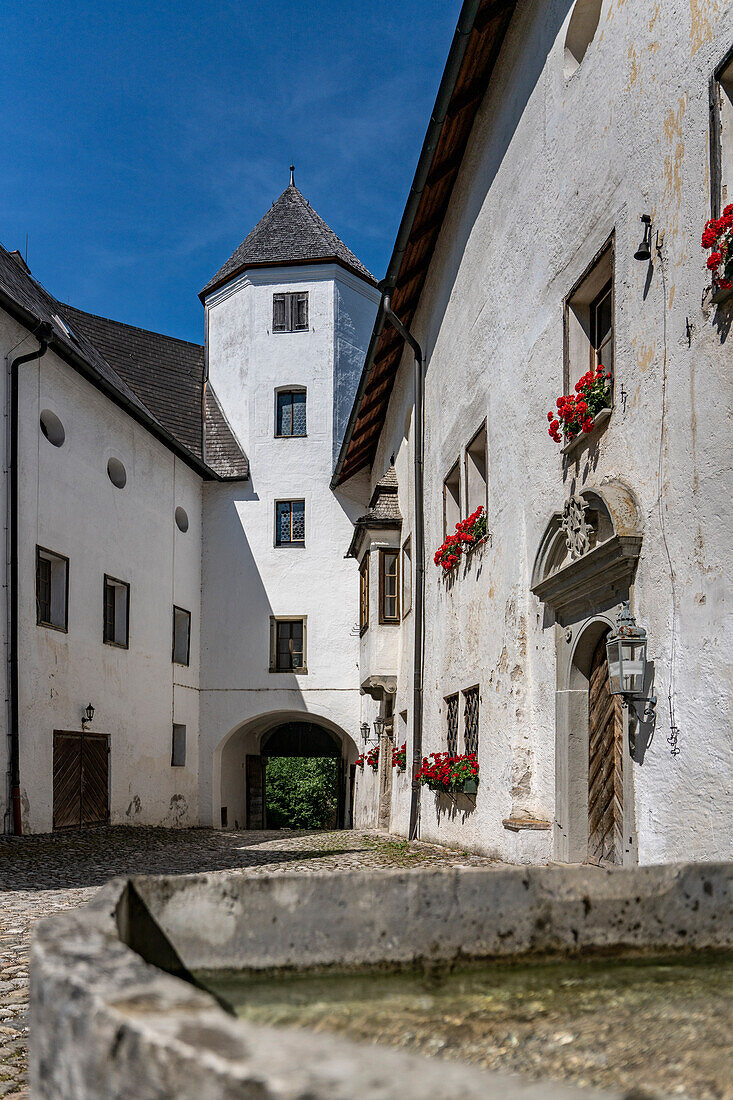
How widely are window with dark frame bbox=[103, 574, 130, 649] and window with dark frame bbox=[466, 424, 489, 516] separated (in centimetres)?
902

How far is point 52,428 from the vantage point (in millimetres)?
17047

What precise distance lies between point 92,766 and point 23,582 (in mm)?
3813

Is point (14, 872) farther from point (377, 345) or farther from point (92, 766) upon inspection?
point (377, 345)

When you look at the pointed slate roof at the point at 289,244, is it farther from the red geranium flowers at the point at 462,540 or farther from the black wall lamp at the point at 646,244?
the black wall lamp at the point at 646,244

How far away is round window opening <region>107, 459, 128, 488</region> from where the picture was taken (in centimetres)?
1938

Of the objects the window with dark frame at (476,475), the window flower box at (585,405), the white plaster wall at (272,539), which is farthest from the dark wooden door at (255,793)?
the window flower box at (585,405)

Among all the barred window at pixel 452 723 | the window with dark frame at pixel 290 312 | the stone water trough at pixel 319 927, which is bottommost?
the barred window at pixel 452 723

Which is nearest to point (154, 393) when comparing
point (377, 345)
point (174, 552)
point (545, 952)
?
point (174, 552)

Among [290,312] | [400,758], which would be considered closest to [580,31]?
[400,758]

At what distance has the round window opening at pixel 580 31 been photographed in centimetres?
799

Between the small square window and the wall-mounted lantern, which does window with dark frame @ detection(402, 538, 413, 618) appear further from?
the wall-mounted lantern

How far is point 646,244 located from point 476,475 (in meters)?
5.48

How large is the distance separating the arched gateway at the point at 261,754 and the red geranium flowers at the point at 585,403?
56.1ft

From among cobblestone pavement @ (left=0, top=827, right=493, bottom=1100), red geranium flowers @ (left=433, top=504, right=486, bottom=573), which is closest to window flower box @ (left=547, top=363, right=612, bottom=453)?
red geranium flowers @ (left=433, top=504, right=486, bottom=573)
